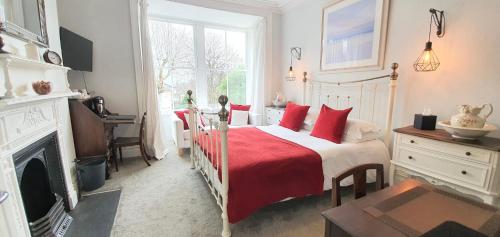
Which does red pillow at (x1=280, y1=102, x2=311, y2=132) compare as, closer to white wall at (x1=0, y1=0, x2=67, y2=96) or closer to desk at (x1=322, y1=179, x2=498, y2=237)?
desk at (x1=322, y1=179, x2=498, y2=237)

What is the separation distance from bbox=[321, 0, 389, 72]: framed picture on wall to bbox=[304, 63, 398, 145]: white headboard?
0.20 m

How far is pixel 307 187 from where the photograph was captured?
6.24ft

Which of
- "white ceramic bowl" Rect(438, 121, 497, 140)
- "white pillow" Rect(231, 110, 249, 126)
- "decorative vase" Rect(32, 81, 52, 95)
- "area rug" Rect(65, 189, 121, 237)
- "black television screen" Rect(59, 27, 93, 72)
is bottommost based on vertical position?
"area rug" Rect(65, 189, 121, 237)

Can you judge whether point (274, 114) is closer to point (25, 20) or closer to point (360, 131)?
point (360, 131)

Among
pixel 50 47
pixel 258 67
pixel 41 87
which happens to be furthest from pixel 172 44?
pixel 41 87

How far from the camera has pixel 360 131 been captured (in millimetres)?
2336

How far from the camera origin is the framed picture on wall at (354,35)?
2.46 m

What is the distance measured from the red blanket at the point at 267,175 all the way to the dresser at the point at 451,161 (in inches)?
32.5

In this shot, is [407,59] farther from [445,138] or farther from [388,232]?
[388,232]

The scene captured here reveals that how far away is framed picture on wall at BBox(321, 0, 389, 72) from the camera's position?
2.46 m

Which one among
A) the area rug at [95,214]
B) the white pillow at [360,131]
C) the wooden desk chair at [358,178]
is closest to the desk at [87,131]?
the area rug at [95,214]

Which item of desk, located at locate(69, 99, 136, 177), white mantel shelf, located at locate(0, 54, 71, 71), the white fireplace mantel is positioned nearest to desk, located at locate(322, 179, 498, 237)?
the white fireplace mantel

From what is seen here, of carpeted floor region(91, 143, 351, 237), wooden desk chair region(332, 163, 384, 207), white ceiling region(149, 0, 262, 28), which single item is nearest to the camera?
wooden desk chair region(332, 163, 384, 207)

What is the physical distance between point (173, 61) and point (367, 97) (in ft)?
11.2
